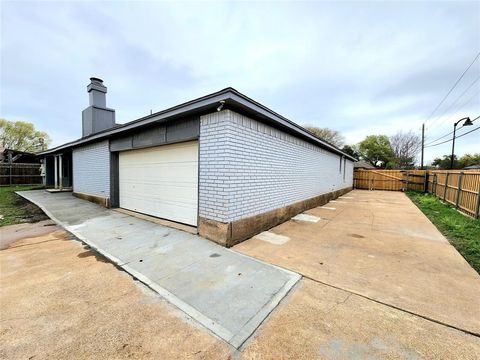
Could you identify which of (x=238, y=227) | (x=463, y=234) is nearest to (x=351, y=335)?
(x=238, y=227)

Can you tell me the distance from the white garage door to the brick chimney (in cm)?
462

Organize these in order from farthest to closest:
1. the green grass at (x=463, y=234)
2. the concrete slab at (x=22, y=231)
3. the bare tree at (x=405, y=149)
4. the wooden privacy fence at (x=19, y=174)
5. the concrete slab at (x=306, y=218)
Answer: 1. the bare tree at (x=405, y=149)
2. the wooden privacy fence at (x=19, y=174)
3. the concrete slab at (x=306, y=218)
4. the concrete slab at (x=22, y=231)
5. the green grass at (x=463, y=234)

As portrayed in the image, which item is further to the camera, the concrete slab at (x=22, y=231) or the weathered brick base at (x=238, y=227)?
the concrete slab at (x=22, y=231)

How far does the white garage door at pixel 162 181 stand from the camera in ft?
16.5

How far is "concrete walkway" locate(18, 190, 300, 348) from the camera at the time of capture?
206cm

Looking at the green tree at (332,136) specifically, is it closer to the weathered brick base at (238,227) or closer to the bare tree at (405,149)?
the bare tree at (405,149)

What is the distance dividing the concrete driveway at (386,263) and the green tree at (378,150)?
35.4m

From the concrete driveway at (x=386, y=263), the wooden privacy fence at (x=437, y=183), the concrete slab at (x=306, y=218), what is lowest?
the concrete slab at (x=306, y=218)

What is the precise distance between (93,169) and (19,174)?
13855mm

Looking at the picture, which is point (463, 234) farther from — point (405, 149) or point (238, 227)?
point (405, 149)

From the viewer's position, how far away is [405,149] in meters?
34.5

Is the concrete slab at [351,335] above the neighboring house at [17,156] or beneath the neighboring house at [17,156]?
beneath

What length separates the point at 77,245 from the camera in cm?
397

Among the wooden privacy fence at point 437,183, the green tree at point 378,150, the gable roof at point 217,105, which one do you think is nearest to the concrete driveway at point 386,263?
the wooden privacy fence at point 437,183
